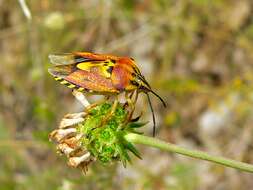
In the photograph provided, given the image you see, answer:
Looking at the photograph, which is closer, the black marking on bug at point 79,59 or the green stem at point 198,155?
the green stem at point 198,155

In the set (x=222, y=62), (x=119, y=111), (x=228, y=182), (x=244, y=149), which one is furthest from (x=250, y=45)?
(x=119, y=111)

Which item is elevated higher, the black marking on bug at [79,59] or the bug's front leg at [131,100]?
the black marking on bug at [79,59]

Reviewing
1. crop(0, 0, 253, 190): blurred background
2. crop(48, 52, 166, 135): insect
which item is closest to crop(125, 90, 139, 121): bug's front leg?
crop(48, 52, 166, 135): insect

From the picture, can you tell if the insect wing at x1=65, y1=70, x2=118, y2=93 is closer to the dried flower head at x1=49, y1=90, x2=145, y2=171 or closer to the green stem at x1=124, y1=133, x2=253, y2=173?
the dried flower head at x1=49, y1=90, x2=145, y2=171

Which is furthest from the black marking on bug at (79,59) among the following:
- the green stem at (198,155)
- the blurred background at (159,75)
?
the blurred background at (159,75)

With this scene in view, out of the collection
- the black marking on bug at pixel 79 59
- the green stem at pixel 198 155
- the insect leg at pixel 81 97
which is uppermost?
the black marking on bug at pixel 79 59

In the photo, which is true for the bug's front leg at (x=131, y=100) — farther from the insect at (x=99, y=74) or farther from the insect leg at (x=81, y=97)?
the insect leg at (x=81, y=97)

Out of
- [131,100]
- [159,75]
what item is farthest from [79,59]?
[159,75]

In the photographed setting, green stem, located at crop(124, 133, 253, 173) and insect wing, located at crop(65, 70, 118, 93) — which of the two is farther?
insect wing, located at crop(65, 70, 118, 93)
